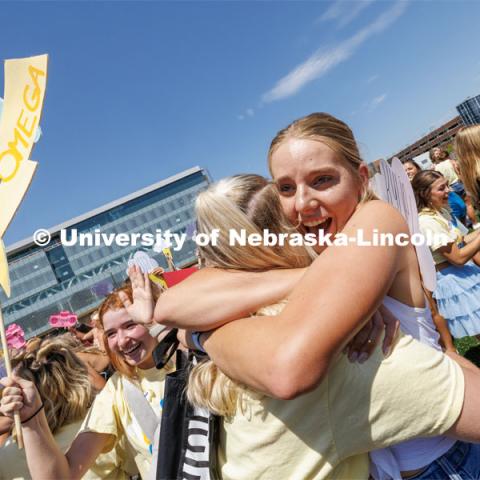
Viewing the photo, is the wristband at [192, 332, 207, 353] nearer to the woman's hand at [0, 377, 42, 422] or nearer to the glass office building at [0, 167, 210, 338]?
the woman's hand at [0, 377, 42, 422]

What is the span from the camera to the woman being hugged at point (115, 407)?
162cm

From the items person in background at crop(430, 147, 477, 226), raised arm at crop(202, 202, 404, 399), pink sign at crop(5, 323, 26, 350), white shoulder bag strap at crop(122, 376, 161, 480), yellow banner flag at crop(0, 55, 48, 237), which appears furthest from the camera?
person in background at crop(430, 147, 477, 226)

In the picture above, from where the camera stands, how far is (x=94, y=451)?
1.94 meters

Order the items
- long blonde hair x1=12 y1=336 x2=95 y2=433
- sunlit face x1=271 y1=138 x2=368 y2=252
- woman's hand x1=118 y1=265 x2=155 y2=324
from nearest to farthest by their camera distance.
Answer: sunlit face x1=271 y1=138 x2=368 y2=252 → woman's hand x1=118 y1=265 x2=155 y2=324 → long blonde hair x1=12 y1=336 x2=95 y2=433

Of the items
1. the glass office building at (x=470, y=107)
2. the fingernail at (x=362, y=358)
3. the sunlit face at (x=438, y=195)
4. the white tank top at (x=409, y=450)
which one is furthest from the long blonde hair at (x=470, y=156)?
the glass office building at (x=470, y=107)

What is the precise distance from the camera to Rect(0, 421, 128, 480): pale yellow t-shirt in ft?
7.03

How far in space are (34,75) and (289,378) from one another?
5.30 feet

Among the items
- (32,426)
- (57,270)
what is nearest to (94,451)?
(32,426)

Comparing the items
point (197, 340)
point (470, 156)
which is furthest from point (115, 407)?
point (470, 156)

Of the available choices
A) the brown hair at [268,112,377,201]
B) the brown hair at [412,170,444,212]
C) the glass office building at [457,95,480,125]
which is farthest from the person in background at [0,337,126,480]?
the glass office building at [457,95,480,125]

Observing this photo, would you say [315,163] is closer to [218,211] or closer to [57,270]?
[218,211]

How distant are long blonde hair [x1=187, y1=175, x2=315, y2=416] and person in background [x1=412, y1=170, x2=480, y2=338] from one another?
2876mm

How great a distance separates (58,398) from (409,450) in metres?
2.04

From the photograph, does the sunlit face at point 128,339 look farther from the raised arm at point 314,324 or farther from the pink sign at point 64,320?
the pink sign at point 64,320
